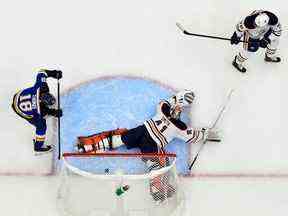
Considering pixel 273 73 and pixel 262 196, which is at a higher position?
pixel 273 73

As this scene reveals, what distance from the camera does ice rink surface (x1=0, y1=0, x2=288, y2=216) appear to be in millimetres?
5043

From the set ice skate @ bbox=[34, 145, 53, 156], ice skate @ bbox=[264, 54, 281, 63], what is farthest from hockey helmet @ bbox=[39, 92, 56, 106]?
ice skate @ bbox=[264, 54, 281, 63]

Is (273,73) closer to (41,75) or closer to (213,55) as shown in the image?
(213,55)

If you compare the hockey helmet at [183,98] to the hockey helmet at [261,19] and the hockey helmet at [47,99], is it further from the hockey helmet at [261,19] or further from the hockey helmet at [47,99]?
the hockey helmet at [47,99]

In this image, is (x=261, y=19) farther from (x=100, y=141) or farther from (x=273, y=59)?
(x=100, y=141)

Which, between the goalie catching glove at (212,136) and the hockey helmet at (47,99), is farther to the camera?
the goalie catching glove at (212,136)

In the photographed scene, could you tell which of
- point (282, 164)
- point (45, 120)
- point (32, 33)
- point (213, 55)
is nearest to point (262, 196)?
point (282, 164)

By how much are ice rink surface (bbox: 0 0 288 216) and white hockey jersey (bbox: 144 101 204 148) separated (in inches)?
6.9

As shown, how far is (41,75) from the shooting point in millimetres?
4980

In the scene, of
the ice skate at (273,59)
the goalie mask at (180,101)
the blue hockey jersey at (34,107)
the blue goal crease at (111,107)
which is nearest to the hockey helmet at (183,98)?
the goalie mask at (180,101)

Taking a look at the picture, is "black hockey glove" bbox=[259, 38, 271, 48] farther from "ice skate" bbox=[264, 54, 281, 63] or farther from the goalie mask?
the goalie mask

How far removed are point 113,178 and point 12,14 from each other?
1631mm

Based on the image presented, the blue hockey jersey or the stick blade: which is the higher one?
the stick blade

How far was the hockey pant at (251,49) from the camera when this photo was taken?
5.23 meters
